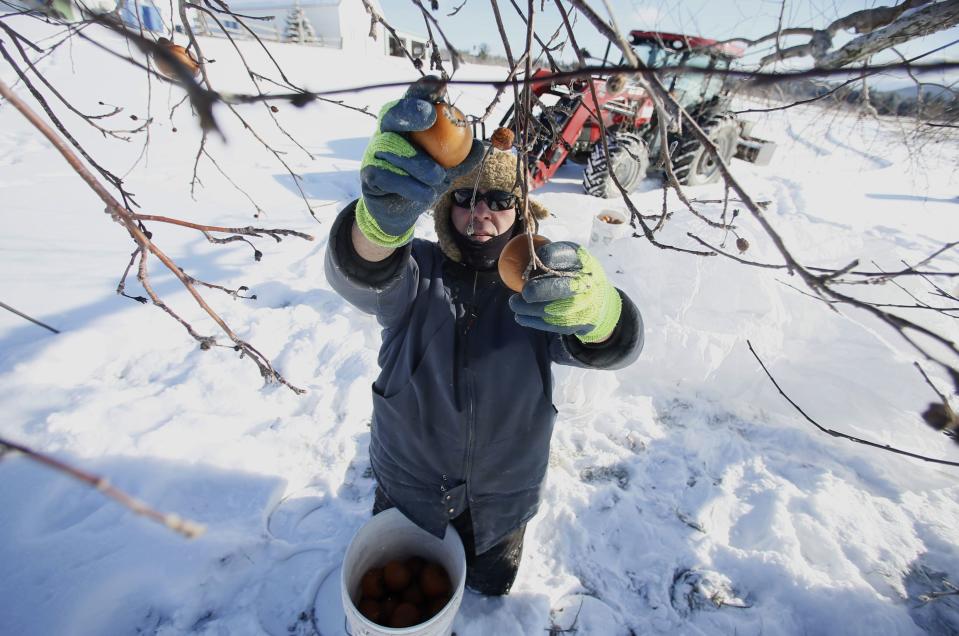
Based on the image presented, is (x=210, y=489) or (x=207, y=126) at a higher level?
(x=207, y=126)

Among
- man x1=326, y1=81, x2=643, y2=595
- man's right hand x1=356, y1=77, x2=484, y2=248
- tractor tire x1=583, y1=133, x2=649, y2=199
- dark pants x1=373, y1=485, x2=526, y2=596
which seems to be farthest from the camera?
tractor tire x1=583, y1=133, x2=649, y2=199

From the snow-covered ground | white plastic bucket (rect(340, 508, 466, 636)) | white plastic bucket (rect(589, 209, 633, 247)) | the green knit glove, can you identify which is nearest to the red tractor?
white plastic bucket (rect(589, 209, 633, 247))

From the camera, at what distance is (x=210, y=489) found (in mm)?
2346

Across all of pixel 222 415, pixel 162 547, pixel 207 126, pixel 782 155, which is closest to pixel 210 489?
pixel 162 547

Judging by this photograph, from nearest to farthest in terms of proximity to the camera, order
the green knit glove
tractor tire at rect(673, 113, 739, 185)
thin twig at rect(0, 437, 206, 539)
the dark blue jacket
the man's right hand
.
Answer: thin twig at rect(0, 437, 206, 539) → the man's right hand → the green knit glove → the dark blue jacket → tractor tire at rect(673, 113, 739, 185)

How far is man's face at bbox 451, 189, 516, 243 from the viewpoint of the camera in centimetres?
175

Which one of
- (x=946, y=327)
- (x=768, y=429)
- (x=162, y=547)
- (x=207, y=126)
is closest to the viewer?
(x=207, y=126)

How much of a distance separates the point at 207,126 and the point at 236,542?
2406 millimetres

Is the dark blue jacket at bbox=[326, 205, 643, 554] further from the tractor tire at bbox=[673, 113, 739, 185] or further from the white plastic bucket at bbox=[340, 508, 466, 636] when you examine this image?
the tractor tire at bbox=[673, 113, 739, 185]

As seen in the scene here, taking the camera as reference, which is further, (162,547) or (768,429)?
(768,429)

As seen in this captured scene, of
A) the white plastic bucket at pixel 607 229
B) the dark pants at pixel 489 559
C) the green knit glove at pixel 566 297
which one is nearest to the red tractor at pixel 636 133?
the white plastic bucket at pixel 607 229

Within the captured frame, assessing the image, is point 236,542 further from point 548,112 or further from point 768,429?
point 768,429

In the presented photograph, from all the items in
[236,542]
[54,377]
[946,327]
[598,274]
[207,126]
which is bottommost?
[236,542]

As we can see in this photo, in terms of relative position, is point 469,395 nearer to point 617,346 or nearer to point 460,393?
point 460,393
